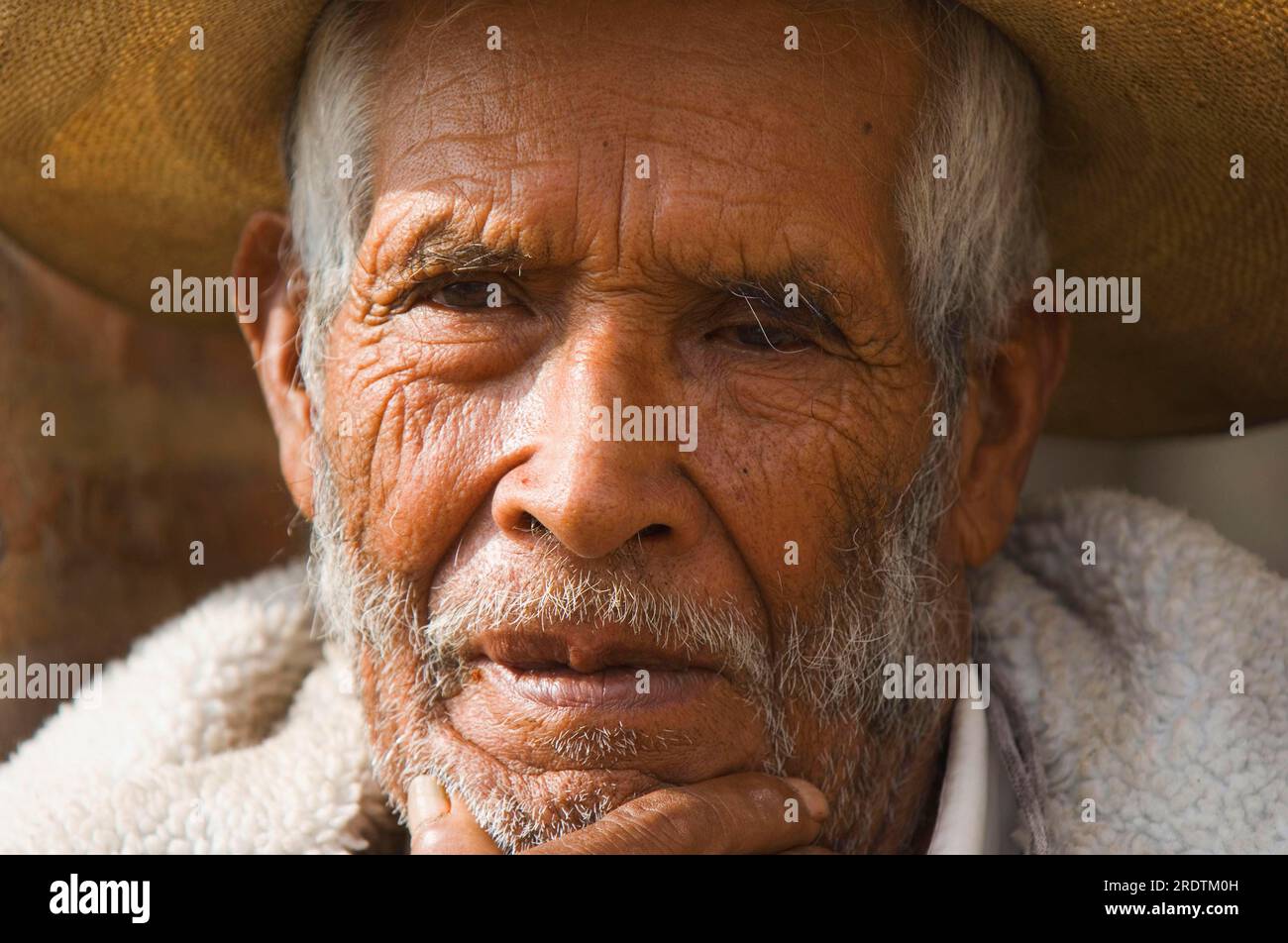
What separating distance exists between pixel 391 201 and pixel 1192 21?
3.67ft

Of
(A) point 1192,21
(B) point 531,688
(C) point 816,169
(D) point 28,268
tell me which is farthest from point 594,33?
(D) point 28,268

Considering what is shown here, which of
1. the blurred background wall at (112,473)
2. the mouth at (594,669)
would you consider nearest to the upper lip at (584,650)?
the mouth at (594,669)

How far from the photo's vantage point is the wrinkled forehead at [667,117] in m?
1.75

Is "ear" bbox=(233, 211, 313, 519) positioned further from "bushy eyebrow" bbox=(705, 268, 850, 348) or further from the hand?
"bushy eyebrow" bbox=(705, 268, 850, 348)

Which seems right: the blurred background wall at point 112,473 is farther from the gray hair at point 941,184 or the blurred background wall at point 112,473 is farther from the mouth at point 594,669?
the mouth at point 594,669

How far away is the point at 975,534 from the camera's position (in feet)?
7.07

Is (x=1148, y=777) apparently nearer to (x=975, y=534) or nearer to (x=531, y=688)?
(x=975, y=534)

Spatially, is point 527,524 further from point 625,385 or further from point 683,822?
point 683,822

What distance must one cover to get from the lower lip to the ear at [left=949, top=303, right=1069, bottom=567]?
0.60 metres

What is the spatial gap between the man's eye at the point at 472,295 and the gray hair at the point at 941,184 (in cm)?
17

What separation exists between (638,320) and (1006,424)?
2.52 feet

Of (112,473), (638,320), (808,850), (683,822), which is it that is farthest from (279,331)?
(808,850)

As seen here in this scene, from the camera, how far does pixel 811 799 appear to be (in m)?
1.86

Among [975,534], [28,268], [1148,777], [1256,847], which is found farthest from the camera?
→ [28,268]
